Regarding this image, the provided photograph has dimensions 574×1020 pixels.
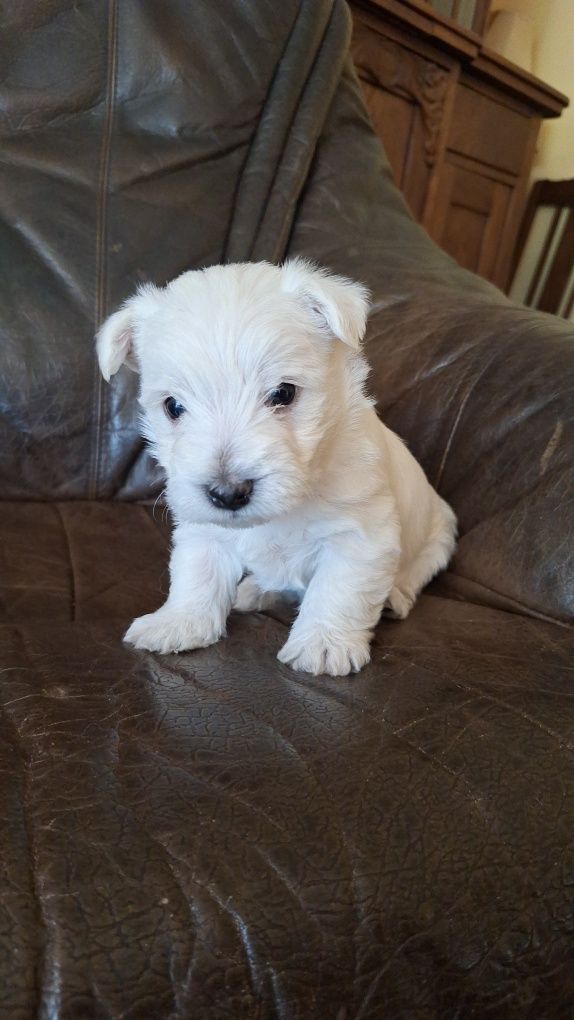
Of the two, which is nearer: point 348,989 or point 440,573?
point 348,989

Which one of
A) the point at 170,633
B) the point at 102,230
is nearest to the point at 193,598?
the point at 170,633

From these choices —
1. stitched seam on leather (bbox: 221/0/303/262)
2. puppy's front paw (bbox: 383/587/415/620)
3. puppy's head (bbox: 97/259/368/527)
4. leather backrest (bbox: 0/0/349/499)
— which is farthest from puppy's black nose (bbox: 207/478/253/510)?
stitched seam on leather (bbox: 221/0/303/262)

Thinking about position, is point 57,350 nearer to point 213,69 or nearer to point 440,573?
point 213,69

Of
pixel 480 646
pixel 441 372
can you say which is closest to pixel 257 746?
pixel 480 646

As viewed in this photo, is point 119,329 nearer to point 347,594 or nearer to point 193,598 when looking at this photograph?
point 193,598

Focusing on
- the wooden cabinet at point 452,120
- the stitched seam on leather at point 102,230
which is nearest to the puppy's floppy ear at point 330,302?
the stitched seam on leather at point 102,230

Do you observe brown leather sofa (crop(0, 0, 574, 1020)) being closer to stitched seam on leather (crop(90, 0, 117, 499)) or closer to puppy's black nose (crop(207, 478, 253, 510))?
stitched seam on leather (crop(90, 0, 117, 499))
